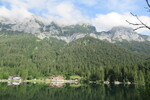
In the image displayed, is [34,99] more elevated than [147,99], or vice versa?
[147,99]

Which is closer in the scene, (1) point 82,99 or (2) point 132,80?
(1) point 82,99

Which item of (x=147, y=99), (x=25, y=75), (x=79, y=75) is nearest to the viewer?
(x=147, y=99)

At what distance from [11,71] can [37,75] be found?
2603 cm

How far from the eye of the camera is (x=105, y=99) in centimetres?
4291

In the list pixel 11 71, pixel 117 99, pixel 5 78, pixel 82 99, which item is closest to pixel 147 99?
pixel 117 99

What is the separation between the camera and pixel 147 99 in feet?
70.0

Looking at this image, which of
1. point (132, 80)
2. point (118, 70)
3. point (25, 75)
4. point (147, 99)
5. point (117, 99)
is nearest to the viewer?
point (147, 99)

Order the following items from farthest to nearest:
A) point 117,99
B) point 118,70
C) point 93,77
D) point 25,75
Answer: point 93,77 → point 25,75 → point 118,70 → point 117,99

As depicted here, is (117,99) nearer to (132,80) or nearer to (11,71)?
(132,80)

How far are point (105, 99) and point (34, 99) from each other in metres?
18.1

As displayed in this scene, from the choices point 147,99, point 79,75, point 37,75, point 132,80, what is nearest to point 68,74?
point 79,75

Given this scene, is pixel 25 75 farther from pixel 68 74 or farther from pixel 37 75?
pixel 68 74

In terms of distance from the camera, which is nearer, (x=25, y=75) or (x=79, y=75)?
(x=25, y=75)

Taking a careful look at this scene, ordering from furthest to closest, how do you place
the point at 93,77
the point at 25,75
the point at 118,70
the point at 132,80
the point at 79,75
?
the point at 79,75, the point at 93,77, the point at 25,75, the point at 118,70, the point at 132,80
